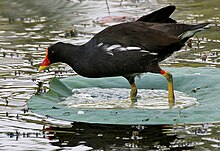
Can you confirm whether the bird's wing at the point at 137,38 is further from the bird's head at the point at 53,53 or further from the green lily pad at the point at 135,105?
the green lily pad at the point at 135,105

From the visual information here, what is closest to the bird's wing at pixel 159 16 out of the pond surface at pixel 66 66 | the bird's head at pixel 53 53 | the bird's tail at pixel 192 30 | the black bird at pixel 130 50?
the black bird at pixel 130 50

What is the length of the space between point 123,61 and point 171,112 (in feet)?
3.26

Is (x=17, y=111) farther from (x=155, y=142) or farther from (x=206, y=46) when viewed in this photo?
(x=206, y=46)

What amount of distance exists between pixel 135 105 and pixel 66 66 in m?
2.75

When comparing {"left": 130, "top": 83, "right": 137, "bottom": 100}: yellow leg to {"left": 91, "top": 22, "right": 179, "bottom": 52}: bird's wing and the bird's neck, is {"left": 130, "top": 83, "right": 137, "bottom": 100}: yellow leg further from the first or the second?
the bird's neck

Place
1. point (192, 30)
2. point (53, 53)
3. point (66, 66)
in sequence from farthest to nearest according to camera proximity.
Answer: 1. point (66, 66)
2. point (53, 53)
3. point (192, 30)

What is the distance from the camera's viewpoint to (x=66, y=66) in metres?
11.2

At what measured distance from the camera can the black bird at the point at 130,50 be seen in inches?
339

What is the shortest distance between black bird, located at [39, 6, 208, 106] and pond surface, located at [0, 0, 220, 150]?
791mm

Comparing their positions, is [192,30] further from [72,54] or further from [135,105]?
[72,54]

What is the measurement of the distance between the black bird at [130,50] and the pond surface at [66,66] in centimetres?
79

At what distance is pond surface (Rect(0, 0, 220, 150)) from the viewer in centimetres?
745

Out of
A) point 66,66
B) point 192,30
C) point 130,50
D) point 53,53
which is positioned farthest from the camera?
point 66,66

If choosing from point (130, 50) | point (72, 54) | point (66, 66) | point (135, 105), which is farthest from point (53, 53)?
point (66, 66)
